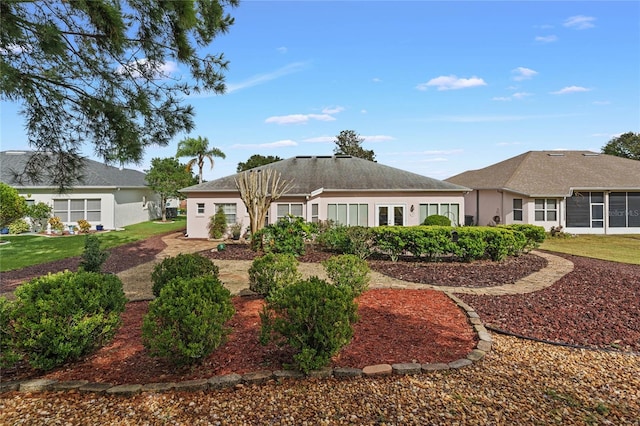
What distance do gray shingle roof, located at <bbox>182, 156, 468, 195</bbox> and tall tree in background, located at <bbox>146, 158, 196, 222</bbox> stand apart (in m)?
13.0

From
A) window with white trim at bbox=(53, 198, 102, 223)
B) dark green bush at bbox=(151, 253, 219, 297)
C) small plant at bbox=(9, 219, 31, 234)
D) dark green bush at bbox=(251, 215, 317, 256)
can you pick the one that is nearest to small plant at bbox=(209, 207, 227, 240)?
dark green bush at bbox=(251, 215, 317, 256)

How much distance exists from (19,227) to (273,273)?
21839 mm

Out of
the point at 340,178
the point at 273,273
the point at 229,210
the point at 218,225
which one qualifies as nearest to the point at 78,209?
the point at 218,225

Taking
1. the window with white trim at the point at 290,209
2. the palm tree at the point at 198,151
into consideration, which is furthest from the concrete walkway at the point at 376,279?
the palm tree at the point at 198,151

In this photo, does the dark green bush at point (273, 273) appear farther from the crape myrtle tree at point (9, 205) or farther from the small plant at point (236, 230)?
the crape myrtle tree at point (9, 205)

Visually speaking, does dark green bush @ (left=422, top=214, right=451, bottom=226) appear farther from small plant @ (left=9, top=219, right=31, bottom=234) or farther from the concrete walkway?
small plant @ (left=9, top=219, right=31, bottom=234)

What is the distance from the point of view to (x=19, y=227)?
2000 cm

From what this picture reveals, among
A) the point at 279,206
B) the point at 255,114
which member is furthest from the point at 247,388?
the point at 279,206

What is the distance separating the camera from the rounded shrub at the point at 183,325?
3.67 metres

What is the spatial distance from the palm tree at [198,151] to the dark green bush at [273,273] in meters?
30.6

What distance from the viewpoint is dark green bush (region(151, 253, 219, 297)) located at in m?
6.33

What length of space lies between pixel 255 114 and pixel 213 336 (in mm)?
12846

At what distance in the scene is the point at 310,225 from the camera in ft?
43.8

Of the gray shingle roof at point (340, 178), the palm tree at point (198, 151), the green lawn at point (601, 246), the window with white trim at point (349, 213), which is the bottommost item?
the green lawn at point (601, 246)
